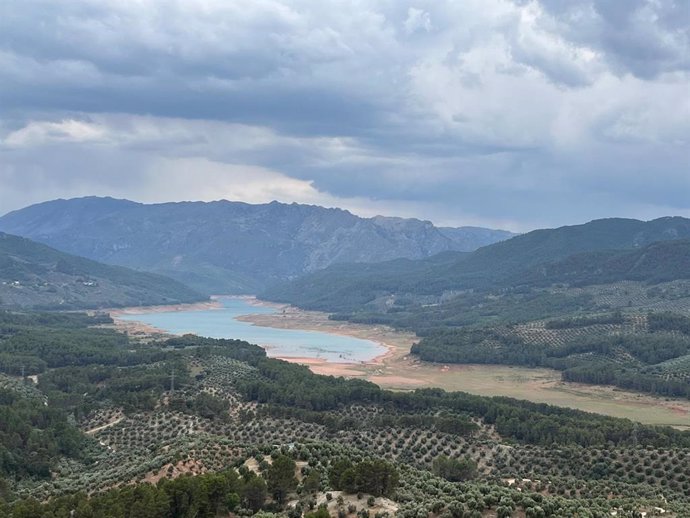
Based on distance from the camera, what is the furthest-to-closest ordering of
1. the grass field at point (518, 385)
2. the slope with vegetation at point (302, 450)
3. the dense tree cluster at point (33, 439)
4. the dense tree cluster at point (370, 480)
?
the grass field at point (518, 385)
the dense tree cluster at point (33, 439)
the dense tree cluster at point (370, 480)
the slope with vegetation at point (302, 450)

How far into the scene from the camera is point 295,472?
53.2 m

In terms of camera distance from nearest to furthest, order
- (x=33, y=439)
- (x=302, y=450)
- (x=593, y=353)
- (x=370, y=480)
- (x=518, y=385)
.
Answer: (x=370, y=480) → (x=302, y=450) → (x=33, y=439) → (x=518, y=385) → (x=593, y=353)

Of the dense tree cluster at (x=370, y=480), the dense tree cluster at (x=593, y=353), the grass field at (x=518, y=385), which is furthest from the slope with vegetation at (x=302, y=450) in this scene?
the dense tree cluster at (x=593, y=353)

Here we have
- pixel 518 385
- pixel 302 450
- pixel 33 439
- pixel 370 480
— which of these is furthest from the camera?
pixel 518 385

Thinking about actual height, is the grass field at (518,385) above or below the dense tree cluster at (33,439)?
below

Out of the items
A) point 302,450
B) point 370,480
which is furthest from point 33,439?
point 370,480

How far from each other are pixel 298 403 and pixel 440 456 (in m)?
28.5

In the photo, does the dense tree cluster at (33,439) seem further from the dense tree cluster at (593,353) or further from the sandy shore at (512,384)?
the dense tree cluster at (593,353)

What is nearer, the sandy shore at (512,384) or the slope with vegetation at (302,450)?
the slope with vegetation at (302,450)

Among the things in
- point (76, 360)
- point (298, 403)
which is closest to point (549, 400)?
point (298, 403)

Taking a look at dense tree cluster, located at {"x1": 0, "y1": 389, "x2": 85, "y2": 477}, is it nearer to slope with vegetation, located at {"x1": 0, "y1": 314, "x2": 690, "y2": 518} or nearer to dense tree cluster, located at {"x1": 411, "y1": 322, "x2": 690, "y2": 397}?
slope with vegetation, located at {"x1": 0, "y1": 314, "x2": 690, "y2": 518}

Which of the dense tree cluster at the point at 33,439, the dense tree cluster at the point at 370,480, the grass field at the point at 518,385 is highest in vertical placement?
the dense tree cluster at the point at 370,480

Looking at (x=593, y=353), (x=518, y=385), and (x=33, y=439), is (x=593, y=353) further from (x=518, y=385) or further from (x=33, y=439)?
(x=33, y=439)

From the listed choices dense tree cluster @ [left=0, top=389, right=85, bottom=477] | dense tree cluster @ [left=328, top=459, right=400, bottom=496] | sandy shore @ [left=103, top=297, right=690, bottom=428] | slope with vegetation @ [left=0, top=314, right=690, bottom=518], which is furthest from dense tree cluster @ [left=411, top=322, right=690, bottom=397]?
dense tree cluster @ [left=328, top=459, right=400, bottom=496]
